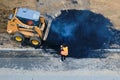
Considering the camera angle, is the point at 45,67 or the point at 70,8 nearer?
the point at 45,67

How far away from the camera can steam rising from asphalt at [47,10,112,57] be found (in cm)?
2127

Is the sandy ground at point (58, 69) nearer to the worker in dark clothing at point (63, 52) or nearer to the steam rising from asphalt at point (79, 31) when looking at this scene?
the worker in dark clothing at point (63, 52)

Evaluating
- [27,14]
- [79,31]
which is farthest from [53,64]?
[27,14]

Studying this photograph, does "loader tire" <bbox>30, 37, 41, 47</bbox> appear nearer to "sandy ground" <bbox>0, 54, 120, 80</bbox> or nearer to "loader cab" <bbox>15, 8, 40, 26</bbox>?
"loader cab" <bbox>15, 8, 40, 26</bbox>

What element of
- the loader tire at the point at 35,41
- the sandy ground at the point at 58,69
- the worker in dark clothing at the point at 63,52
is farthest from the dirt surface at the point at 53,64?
the loader tire at the point at 35,41

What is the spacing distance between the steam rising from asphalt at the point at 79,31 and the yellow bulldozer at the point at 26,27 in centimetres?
93

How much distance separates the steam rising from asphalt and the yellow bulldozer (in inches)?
36.6

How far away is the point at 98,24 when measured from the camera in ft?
74.1

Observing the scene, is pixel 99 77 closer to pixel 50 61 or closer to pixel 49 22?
pixel 50 61

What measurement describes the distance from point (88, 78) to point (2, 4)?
8113mm

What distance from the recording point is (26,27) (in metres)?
20.9

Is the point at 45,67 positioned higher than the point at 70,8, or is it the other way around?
the point at 70,8

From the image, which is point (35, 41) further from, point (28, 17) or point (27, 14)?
point (27, 14)

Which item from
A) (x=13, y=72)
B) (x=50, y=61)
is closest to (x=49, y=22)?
(x=50, y=61)
